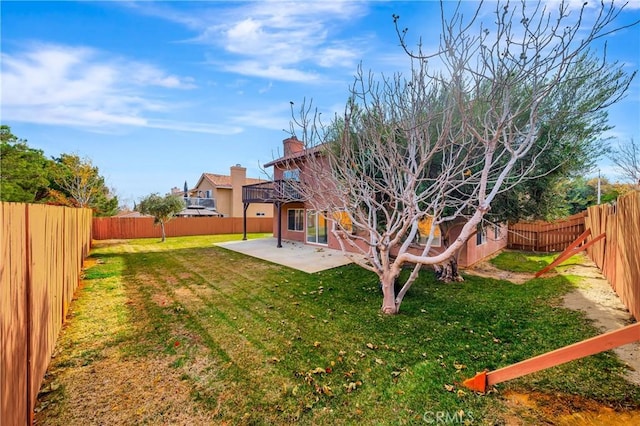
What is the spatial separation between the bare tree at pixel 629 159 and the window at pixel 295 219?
1834 centimetres

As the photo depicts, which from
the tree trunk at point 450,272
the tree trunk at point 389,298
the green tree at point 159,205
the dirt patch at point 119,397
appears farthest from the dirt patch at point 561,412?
the green tree at point 159,205

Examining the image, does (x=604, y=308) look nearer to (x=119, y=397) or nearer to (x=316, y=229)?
(x=119, y=397)

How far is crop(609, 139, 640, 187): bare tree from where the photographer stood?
15891 millimetres

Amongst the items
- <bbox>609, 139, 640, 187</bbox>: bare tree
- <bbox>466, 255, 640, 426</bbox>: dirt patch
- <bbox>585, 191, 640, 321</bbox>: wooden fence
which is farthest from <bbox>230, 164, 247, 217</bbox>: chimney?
<bbox>609, 139, 640, 187</bbox>: bare tree

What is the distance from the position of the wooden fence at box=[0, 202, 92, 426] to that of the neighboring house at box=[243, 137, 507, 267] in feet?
24.5

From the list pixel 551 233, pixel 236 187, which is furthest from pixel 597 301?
pixel 236 187

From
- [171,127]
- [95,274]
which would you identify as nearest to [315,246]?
[95,274]

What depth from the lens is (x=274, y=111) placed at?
7.94m

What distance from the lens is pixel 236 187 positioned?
28.2 m

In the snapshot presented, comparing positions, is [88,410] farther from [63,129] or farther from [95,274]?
[63,129]

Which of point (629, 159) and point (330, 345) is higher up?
point (629, 159)

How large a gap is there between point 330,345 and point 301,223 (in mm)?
12021

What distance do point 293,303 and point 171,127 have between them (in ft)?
42.0

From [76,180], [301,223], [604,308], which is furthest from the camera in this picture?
[76,180]
